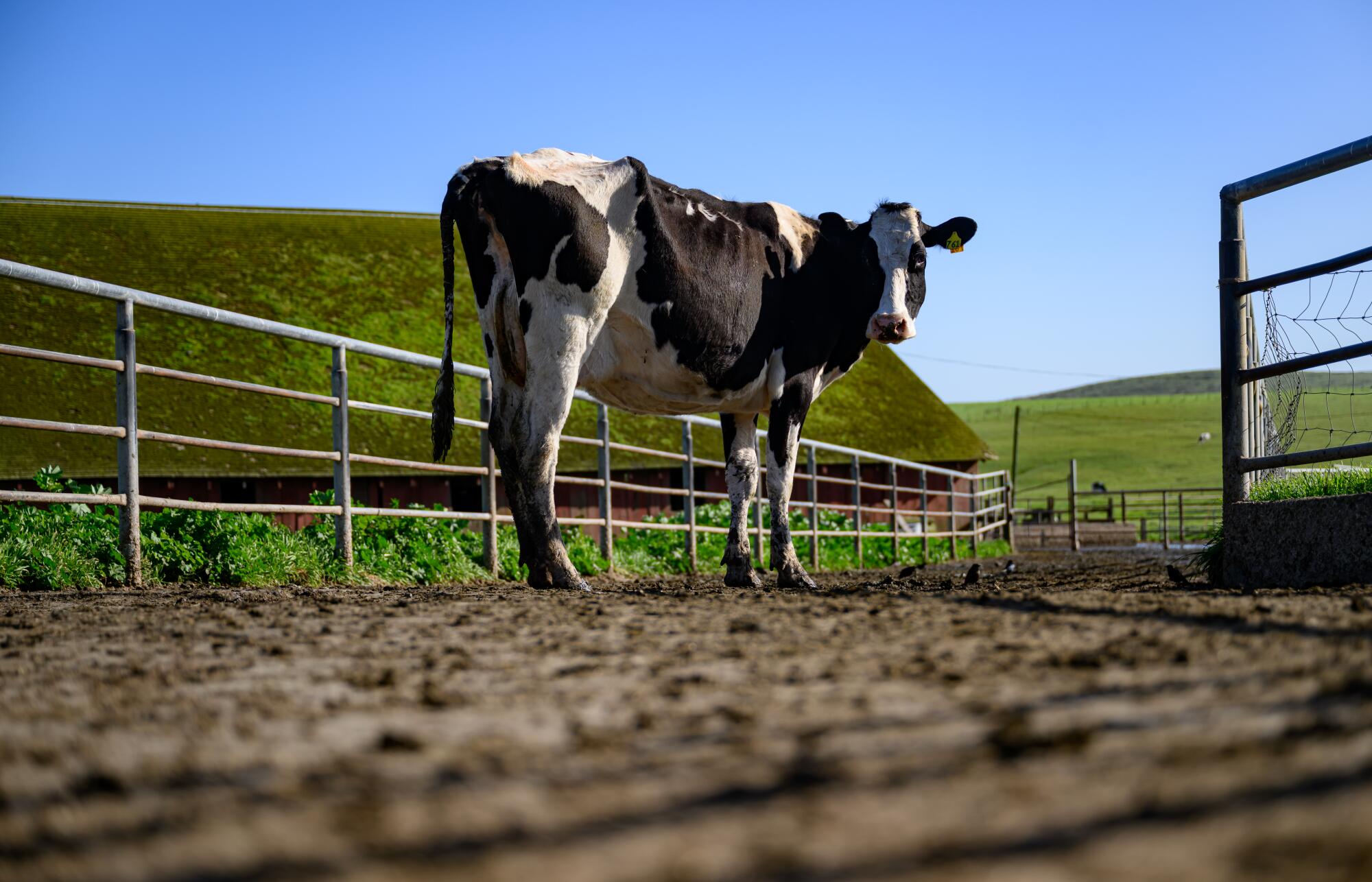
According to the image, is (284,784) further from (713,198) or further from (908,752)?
(713,198)

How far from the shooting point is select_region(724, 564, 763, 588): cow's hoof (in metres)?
7.16

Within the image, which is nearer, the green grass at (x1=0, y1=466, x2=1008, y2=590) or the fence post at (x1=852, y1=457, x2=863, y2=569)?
the green grass at (x1=0, y1=466, x2=1008, y2=590)

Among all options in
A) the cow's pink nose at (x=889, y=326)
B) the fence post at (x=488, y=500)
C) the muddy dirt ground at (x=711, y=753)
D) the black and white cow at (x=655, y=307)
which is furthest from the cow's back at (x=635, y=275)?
the muddy dirt ground at (x=711, y=753)

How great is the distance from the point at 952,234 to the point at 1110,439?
89.5 m

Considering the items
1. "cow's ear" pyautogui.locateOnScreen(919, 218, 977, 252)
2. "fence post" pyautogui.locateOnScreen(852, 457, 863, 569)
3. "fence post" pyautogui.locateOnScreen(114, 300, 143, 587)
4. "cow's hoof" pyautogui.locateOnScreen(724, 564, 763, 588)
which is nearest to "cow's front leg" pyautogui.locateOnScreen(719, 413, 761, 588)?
"cow's hoof" pyautogui.locateOnScreen(724, 564, 763, 588)

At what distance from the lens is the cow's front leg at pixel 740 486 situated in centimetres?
725

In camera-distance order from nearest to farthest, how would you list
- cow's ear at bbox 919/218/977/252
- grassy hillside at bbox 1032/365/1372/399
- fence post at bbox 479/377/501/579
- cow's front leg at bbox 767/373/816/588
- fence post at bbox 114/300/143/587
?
fence post at bbox 114/300/143/587 < cow's front leg at bbox 767/373/816/588 < fence post at bbox 479/377/501/579 < cow's ear at bbox 919/218/977/252 < grassy hillside at bbox 1032/365/1372/399

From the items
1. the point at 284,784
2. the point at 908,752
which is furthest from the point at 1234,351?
the point at 284,784

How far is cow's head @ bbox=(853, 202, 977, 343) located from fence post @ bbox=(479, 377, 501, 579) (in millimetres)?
2406

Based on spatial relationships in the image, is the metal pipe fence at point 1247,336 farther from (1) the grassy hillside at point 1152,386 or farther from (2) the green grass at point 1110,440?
(1) the grassy hillside at point 1152,386

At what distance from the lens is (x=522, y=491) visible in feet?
20.1

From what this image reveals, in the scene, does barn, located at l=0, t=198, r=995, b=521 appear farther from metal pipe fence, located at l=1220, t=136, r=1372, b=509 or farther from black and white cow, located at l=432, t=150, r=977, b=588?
metal pipe fence, located at l=1220, t=136, r=1372, b=509

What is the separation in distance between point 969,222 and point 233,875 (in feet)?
26.2

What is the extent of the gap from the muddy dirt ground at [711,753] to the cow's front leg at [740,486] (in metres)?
3.85
